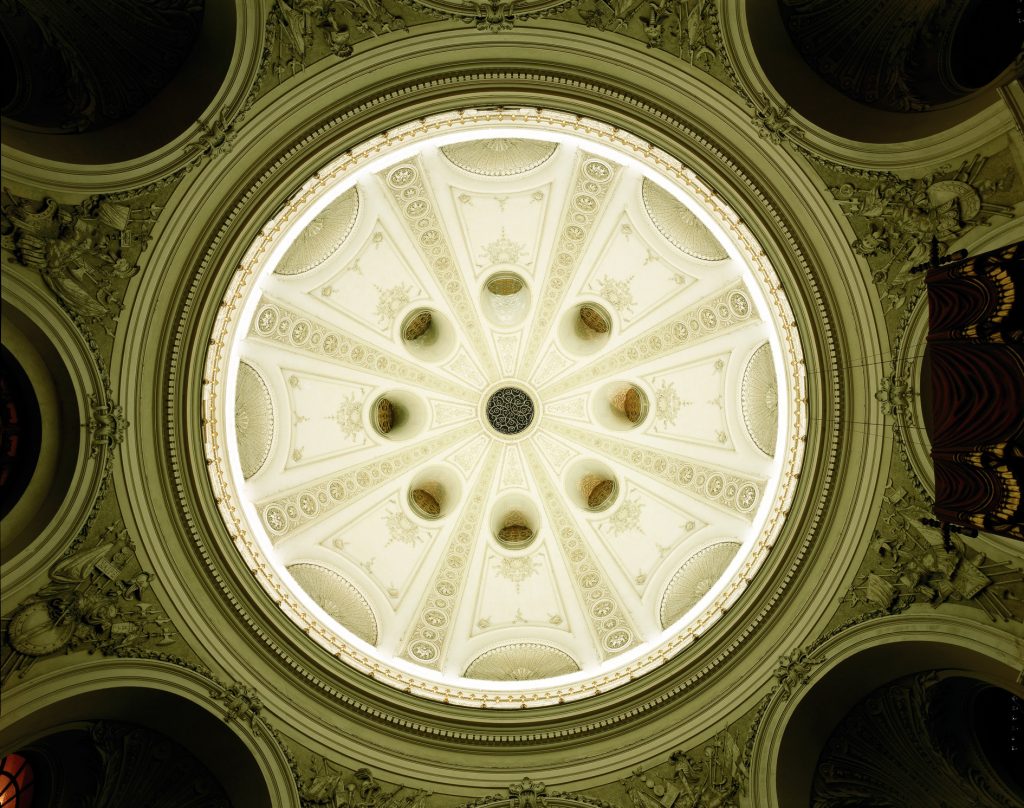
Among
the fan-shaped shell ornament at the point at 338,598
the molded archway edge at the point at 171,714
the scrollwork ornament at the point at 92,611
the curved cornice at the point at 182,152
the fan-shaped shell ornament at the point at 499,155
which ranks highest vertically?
the fan-shaped shell ornament at the point at 499,155

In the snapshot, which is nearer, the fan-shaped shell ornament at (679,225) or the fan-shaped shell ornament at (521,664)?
the fan-shaped shell ornament at (679,225)

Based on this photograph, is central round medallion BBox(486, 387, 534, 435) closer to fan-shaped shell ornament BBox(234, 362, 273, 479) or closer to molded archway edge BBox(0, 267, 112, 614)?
fan-shaped shell ornament BBox(234, 362, 273, 479)

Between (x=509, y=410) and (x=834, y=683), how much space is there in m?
8.78

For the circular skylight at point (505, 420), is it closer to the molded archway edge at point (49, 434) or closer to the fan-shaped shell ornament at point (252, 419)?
the fan-shaped shell ornament at point (252, 419)

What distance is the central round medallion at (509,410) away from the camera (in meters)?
16.9

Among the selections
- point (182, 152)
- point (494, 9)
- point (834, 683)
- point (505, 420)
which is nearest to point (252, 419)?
point (182, 152)

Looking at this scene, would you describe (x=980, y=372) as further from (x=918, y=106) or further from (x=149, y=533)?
(x=149, y=533)

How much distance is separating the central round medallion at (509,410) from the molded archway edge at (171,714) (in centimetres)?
827

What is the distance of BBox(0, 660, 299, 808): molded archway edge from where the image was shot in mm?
8758

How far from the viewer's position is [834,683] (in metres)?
10.1

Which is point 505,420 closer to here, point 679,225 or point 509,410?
point 509,410

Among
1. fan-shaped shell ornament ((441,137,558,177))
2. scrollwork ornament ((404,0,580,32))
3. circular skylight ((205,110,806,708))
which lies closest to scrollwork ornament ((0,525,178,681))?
circular skylight ((205,110,806,708))

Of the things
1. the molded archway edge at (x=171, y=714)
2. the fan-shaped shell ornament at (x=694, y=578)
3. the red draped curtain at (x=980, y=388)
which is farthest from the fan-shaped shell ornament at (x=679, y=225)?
the molded archway edge at (x=171, y=714)

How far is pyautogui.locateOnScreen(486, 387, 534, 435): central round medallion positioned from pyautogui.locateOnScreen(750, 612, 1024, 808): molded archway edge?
814 centimetres
